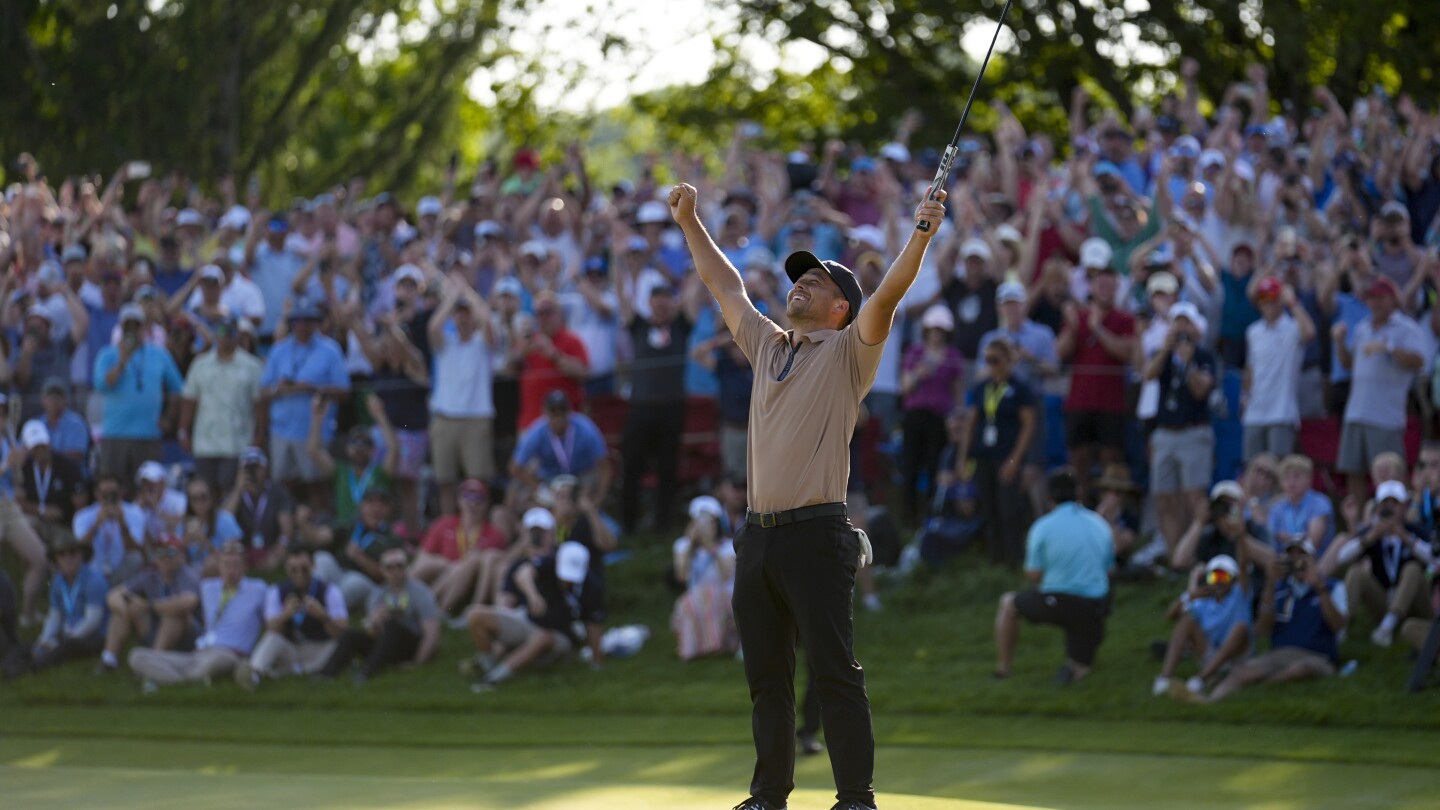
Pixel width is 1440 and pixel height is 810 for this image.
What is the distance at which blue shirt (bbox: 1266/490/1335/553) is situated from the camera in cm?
1312

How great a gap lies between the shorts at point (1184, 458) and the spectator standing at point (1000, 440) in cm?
102

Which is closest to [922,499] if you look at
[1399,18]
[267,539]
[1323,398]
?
[1323,398]

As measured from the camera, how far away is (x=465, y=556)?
50.4ft

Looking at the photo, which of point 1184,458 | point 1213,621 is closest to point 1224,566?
point 1213,621

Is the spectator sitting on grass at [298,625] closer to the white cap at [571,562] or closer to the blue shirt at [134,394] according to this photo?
the white cap at [571,562]

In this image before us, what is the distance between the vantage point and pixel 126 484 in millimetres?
15328

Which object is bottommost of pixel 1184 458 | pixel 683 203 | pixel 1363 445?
pixel 1184 458

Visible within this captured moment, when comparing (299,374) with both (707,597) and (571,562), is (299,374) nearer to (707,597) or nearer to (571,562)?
(571,562)

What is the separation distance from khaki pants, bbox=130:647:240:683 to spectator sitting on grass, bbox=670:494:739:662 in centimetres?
333

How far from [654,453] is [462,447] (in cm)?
162

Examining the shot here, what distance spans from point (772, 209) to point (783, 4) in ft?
37.4

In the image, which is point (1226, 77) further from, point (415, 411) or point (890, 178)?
point (415, 411)

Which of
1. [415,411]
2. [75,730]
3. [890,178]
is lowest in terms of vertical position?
[75,730]

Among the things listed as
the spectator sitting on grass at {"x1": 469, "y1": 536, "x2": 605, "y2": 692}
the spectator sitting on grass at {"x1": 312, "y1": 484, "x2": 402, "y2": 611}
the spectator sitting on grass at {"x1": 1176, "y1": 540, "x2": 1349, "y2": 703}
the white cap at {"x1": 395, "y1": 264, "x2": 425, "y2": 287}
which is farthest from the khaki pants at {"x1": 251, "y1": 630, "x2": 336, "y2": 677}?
the spectator sitting on grass at {"x1": 1176, "y1": 540, "x2": 1349, "y2": 703}
